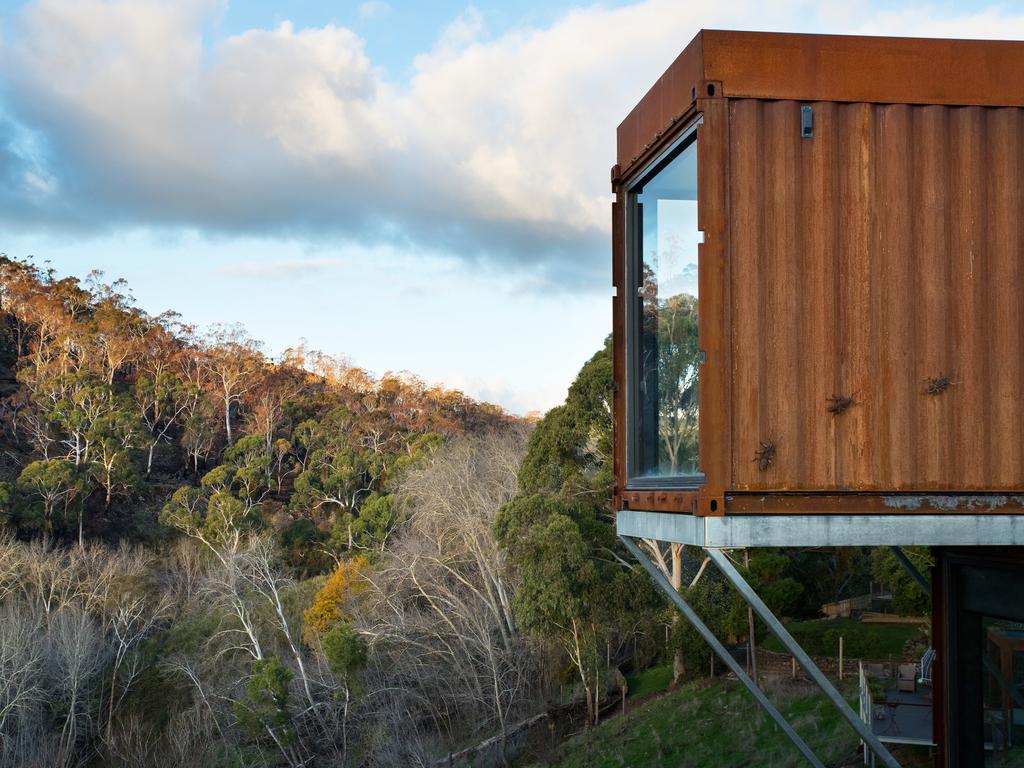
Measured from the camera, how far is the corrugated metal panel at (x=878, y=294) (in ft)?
14.0

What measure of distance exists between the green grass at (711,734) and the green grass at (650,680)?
130cm

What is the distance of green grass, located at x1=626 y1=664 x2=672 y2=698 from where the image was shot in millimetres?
23688

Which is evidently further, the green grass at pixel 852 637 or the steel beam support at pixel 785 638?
the green grass at pixel 852 637

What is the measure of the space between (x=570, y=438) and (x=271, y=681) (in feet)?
27.5

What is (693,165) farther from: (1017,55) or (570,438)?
(570,438)

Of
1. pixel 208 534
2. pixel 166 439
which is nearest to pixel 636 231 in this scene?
pixel 208 534

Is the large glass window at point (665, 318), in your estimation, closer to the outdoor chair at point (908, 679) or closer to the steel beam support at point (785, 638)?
the steel beam support at point (785, 638)

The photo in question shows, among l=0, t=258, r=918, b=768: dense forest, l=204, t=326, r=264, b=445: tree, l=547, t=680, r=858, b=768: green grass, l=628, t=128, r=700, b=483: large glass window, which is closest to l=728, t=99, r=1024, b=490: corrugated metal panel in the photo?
l=628, t=128, r=700, b=483: large glass window

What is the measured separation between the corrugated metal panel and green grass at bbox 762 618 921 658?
57.5ft

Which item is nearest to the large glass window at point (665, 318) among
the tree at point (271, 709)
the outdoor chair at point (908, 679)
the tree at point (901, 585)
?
the outdoor chair at point (908, 679)

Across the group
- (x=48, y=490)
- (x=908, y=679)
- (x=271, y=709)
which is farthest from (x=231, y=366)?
(x=908, y=679)

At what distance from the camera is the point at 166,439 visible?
158ft

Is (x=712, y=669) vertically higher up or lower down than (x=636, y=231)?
lower down

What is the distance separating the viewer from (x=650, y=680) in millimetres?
24469
